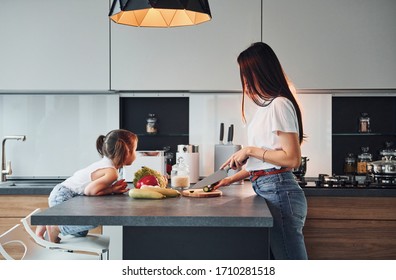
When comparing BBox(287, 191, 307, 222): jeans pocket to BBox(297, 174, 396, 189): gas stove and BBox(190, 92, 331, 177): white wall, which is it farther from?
BBox(190, 92, 331, 177): white wall

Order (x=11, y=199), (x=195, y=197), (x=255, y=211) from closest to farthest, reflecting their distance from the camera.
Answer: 1. (x=255, y=211)
2. (x=195, y=197)
3. (x=11, y=199)

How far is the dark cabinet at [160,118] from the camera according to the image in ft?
13.4

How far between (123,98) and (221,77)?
0.81m

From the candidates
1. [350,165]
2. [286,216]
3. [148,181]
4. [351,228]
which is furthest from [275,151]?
[350,165]

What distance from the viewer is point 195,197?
247 centimetres

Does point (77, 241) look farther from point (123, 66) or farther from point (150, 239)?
point (123, 66)

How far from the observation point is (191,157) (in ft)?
11.9

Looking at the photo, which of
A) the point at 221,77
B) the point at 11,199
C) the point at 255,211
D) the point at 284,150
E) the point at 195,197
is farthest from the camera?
the point at 221,77

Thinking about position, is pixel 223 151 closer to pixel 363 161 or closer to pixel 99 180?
pixel 363 161

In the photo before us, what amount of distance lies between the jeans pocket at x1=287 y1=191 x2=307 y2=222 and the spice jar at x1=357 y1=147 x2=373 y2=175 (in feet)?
5.38

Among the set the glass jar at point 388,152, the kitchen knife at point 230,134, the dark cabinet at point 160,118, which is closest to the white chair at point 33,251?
the kitchen knife at point 230,134

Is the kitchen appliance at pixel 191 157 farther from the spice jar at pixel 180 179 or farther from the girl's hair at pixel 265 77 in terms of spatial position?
the girl's hair at pixel 265 77

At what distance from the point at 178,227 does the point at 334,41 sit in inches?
79.6
